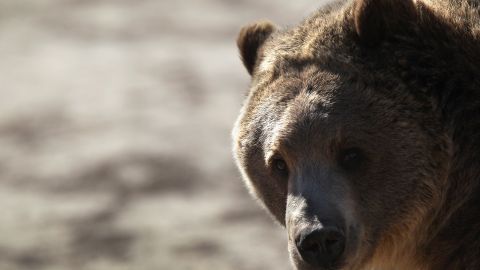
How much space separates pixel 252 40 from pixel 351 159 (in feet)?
4.72

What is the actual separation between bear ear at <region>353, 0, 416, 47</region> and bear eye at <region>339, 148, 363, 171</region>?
65 cm

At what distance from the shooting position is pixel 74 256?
9.49m

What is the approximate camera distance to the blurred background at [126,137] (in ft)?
31.6

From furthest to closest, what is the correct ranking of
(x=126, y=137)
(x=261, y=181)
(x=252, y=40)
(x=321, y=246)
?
1. (x=126, y=137)
2. (x=252, y=40)
3. (x=261, y=181)
4. (x=321, y=246)

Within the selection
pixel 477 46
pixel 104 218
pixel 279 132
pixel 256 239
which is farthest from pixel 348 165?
pixel 104 218

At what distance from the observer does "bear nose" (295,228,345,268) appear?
591 cm

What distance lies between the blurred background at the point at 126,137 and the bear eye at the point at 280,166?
2742 mm

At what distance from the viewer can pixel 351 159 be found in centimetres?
622

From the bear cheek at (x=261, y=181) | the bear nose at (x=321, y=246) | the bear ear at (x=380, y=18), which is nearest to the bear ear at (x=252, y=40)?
the bear cheek at (x=261, y=181)

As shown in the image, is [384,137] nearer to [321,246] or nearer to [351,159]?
[351,159]

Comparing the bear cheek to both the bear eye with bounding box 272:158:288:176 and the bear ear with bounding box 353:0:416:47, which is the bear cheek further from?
the bear ear with bounding box 353:0:416:47

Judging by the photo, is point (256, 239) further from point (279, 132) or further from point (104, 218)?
point (279, 132)

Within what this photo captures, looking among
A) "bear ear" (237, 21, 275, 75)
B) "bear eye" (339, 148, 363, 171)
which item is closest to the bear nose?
"bear eye" (339, 148, 363, 171)

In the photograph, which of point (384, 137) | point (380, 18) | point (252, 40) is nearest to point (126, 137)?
point (252, 40)
